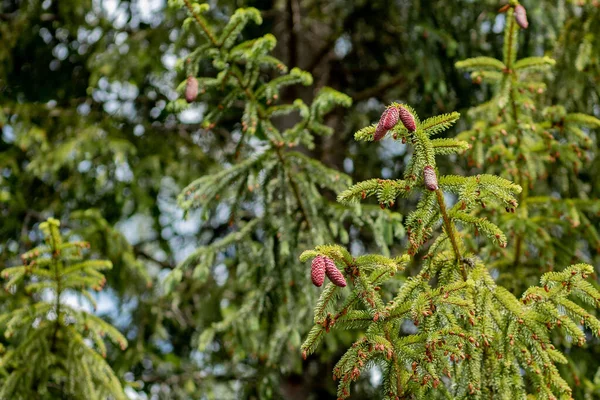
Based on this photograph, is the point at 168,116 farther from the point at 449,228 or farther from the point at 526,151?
the point at 449,228

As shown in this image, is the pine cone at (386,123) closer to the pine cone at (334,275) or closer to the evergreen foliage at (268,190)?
the pine cone at (334,275)

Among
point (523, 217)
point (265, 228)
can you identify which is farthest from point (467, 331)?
point (265, 228)

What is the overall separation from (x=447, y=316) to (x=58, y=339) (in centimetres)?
197

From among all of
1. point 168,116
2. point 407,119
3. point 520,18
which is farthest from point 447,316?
point 168,116

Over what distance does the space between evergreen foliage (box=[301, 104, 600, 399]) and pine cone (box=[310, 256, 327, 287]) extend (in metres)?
0.07

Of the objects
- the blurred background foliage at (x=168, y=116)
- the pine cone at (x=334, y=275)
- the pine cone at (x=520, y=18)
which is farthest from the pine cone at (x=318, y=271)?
the blurred background foliage at (x=168, y=116)

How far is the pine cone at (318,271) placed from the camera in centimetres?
182

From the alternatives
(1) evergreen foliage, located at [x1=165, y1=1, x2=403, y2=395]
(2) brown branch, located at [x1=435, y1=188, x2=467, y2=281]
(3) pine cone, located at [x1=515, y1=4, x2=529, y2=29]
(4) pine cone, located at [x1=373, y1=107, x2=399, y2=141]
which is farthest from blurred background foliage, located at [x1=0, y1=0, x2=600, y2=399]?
(4) pine cone, located at [x1=373, y1=107, x2=399, y2=141]

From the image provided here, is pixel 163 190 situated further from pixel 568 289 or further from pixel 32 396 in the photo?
pixel 568 289

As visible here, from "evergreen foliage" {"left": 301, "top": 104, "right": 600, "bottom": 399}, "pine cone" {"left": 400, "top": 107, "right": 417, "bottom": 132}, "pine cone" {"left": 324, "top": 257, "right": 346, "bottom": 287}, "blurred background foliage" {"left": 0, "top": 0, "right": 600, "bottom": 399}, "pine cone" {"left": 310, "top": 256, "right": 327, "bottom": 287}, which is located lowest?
"blurred background foliage" {"left": 0, "top": 0, "right": 600, "bottom": 399}

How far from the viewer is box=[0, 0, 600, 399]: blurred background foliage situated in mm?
4492

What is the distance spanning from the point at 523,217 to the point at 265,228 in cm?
126

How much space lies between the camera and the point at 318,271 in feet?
6.03

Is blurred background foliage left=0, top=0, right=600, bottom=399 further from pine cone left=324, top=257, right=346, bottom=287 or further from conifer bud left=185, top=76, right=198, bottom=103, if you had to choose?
pine cone left=324, top=257, right=346, bottom=287
